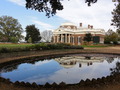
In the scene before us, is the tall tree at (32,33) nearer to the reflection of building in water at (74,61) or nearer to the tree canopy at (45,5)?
the reflection of building in water at (74,61)

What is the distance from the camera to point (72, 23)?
6394 centimetres

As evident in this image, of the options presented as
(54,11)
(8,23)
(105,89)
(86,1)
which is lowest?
(105,89)

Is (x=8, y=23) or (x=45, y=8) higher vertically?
(x=8, y=23)

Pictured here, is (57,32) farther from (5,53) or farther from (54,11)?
(54,11)

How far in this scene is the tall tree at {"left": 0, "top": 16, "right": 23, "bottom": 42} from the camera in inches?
2450

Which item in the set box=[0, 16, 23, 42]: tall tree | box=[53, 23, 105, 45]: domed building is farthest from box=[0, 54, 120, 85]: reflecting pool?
box=[0, 16, 23, 42]: tall tree

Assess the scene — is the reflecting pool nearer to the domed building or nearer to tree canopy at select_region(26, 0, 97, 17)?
tree canopy at select_region(26, 0, 97, 17)

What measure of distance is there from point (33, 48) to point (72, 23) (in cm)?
4245

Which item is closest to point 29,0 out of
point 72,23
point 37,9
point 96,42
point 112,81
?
point 37,9

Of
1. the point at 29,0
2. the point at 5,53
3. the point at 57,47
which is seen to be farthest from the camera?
the point at 57,47

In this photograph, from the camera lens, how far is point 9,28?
63.3 meters

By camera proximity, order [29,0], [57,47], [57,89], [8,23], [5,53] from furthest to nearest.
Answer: [8,23] < [57,47] < [5,53] < [29,0] < [57,89]

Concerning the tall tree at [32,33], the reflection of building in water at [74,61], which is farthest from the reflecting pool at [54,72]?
the tall tree at [32,33]

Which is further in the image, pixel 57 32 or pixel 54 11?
pixel 57 32
